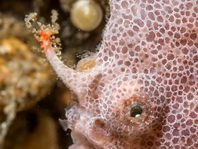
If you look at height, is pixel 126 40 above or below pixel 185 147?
above

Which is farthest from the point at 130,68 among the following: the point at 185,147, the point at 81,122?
the point at 185,147

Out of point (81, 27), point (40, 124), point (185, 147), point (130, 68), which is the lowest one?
point (40, 124)

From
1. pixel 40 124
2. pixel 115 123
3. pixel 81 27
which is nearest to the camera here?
pixel 115 123

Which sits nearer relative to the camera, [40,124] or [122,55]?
[122,55]

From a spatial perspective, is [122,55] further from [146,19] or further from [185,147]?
[185,147]

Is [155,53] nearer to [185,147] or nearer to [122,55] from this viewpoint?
[122,55]

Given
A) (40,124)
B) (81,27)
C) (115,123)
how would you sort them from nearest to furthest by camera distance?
(115,123) < (81,27) < (40,124)

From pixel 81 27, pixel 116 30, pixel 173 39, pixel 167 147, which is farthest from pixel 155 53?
pixel 81 27
